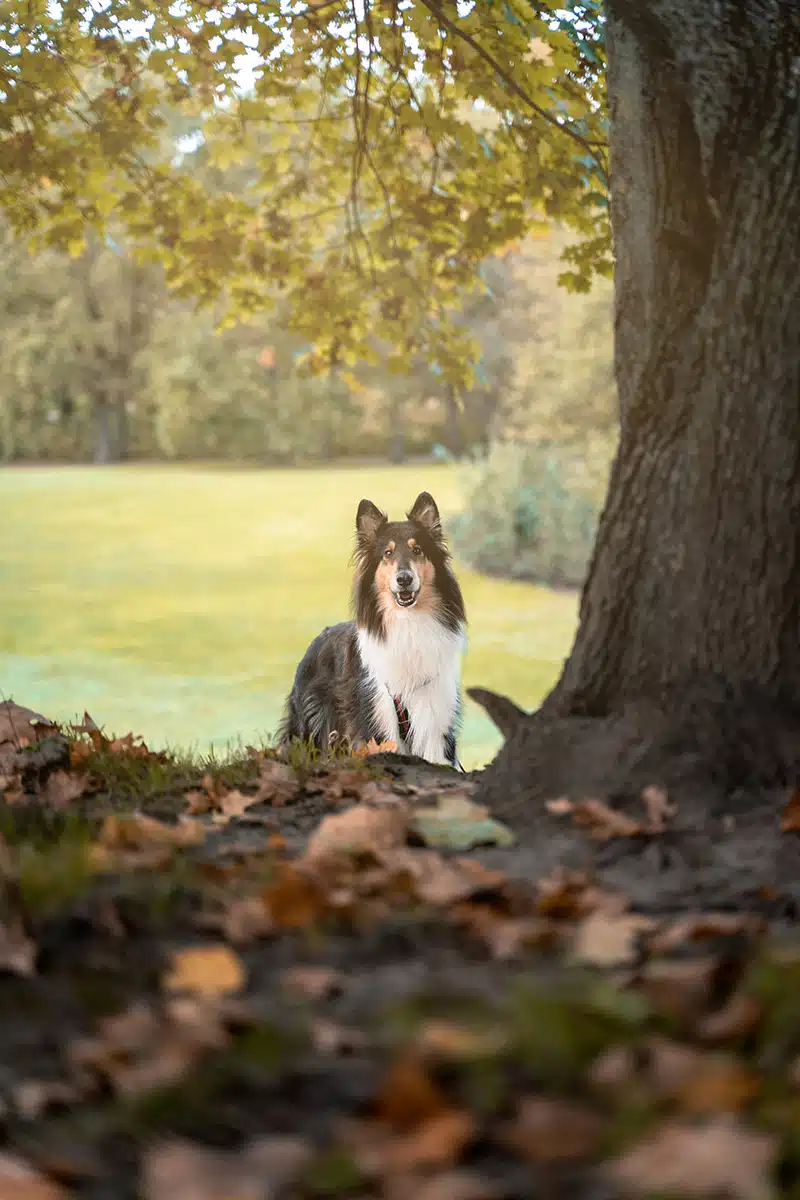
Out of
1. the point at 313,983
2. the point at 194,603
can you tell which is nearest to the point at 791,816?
the point at 313,983

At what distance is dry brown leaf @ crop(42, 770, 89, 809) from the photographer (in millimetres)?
4489

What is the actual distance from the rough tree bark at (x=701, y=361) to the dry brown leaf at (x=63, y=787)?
65.9 inches

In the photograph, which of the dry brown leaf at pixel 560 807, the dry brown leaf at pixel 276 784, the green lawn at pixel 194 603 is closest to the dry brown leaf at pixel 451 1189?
the dry brown leaf at pixel 560 807

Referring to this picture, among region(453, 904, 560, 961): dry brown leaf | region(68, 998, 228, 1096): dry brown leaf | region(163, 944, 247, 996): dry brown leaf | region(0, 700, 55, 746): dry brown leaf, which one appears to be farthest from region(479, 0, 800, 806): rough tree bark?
region(0, 700, 55, 746): dry brown leaf

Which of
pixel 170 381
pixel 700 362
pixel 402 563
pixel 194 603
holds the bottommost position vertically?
pixel 194 603

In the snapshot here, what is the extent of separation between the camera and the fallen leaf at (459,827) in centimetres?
351

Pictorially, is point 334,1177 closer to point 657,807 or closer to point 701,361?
point 657,807

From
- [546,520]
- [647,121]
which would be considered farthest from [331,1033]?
[546,520]

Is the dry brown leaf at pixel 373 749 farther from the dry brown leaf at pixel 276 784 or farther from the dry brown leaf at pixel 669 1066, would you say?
the dry brown leaf at pixel 669 1066

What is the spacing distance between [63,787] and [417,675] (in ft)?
9.33

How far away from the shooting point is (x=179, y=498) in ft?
116

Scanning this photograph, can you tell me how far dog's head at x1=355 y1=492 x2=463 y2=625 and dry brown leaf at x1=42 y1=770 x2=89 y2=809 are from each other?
257cm

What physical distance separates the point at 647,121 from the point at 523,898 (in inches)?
104

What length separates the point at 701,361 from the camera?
384cm
